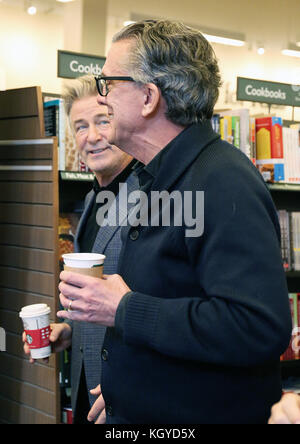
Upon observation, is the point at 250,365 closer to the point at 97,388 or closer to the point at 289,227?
Result: the point at 97,388

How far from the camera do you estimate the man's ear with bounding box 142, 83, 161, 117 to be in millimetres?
1399

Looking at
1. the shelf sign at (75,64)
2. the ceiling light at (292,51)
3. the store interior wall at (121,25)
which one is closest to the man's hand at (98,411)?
the shelf sign at (75,64)

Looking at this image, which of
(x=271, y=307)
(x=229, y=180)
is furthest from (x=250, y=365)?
(x=229, y=180)

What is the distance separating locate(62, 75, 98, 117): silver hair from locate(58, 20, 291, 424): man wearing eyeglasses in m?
0.78

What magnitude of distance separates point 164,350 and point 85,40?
14.6 feet

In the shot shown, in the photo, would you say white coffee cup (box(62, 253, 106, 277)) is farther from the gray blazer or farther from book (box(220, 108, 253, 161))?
book (box(220, 108, 253, 161))

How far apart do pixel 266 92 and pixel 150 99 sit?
2592 millimetres

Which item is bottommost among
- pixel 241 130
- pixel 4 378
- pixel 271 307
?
pixel 4 378

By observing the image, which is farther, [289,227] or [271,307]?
[289,227]

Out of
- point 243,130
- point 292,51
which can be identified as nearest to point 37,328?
point 243,130

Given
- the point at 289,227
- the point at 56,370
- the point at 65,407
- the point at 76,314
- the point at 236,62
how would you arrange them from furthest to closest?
1. the point at 236,62
2. the point at 289,227
3. the point at 65,407
4. the point at 56,370
5. the point at 76,314

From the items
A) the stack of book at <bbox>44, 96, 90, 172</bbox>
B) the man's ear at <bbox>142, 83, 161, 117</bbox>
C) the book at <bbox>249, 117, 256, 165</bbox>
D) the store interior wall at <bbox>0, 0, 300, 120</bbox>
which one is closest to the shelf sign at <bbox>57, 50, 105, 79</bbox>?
the stack of book at <bbox>44, 96, 90, 172</bbox>

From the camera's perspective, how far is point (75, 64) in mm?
2990

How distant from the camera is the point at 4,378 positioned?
2.40 m
